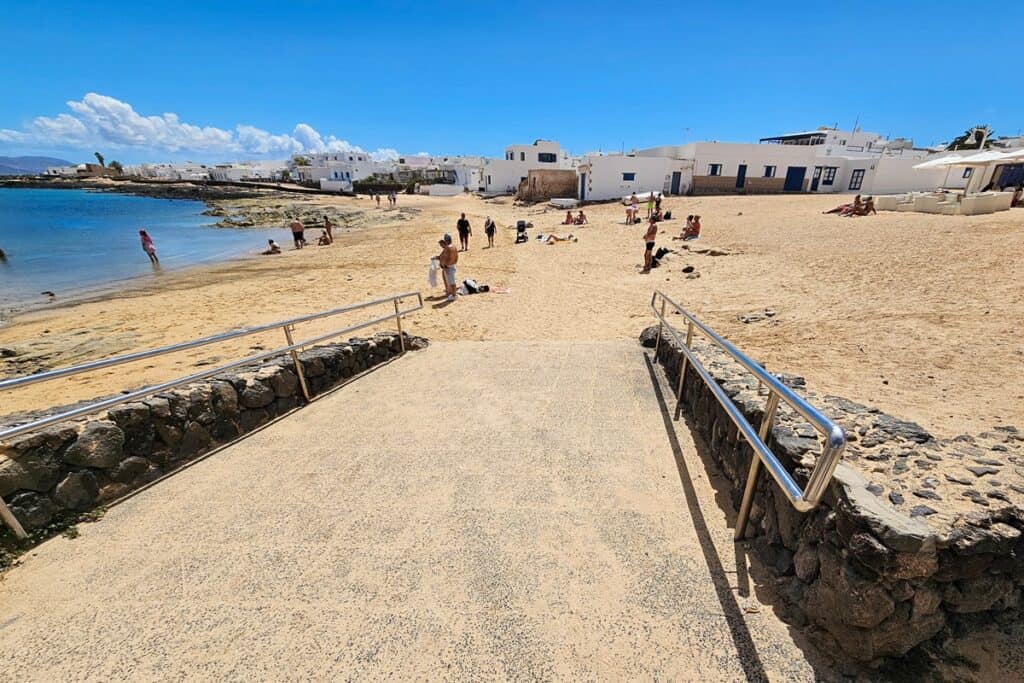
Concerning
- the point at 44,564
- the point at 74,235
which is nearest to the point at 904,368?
the point at 44,564

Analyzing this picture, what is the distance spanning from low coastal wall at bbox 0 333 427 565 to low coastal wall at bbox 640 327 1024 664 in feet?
14.0

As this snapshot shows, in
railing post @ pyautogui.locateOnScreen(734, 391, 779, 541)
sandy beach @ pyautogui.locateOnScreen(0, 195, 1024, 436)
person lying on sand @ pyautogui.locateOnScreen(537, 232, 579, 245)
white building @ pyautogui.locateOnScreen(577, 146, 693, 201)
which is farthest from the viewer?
white building @ pyautogui.locateOnScreen(577, 146, 693, 201)

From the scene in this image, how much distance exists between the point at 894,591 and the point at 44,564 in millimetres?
4388

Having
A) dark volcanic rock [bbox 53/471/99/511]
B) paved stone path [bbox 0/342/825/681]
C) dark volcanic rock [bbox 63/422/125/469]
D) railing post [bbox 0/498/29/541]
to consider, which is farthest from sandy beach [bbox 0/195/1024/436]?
railing post [bbox 0/498/29/541]

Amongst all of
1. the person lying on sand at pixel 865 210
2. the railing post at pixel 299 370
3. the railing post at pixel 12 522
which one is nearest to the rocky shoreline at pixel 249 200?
the railing post at pixel 299 370

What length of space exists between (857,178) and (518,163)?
3643 centimetres

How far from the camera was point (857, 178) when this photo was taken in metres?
35.1

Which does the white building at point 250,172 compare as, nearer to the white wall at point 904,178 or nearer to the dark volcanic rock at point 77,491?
the white wall at point 904,178

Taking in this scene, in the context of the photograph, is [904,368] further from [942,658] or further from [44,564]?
[44,564]

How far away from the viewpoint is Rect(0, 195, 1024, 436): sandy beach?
4793 mm

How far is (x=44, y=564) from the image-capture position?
2422 millimetres

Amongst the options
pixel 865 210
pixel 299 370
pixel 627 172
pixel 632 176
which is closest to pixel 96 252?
pixel 299 370

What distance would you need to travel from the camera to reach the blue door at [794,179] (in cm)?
3581

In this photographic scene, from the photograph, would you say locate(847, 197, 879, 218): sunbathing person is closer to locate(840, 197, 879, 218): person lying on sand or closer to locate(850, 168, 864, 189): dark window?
locate(840, 197, 879, 218): person lying on sand
